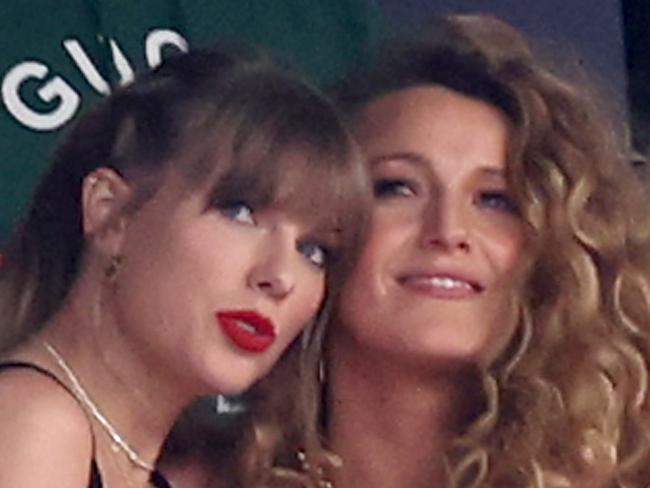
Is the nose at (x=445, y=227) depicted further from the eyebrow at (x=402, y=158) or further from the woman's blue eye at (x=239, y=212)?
the woman's blue eye at (x=239, y=212)

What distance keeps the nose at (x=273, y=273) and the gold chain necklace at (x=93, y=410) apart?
16 centimetres

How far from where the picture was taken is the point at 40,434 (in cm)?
137

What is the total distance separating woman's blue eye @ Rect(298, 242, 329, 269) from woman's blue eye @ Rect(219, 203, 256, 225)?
0.07m

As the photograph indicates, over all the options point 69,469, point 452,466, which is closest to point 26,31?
point 452,466

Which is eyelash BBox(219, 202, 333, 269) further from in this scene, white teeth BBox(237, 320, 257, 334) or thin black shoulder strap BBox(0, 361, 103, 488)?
thin black shoulder strap BBox(0, 361, 103, 488)

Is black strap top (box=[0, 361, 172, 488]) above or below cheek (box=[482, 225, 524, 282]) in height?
above

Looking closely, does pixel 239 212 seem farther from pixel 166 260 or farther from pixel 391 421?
pixel 391 421

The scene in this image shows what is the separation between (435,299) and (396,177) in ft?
0.44

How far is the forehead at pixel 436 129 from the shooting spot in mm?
1778

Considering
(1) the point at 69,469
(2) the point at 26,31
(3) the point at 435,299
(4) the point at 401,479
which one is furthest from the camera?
(2) the point at 26,31

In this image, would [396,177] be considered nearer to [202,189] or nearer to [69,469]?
[202,189]

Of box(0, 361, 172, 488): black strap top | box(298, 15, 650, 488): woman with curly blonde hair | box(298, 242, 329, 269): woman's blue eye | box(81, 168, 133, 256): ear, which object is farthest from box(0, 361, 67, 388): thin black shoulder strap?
box(298, 15, 650, 488): woman with curly blonde hair

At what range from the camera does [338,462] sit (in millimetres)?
1843

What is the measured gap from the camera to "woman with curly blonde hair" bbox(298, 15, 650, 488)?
1.75 m
